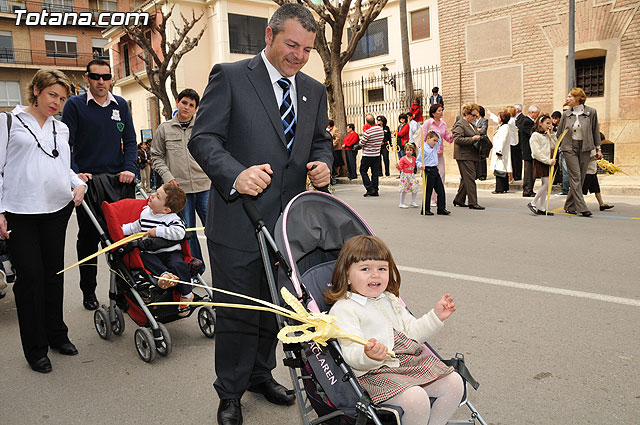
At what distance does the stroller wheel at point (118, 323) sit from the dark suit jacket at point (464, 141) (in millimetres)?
8025

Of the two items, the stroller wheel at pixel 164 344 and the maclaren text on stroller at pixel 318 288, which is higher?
the maclaren text on stroller at pixel 318 288

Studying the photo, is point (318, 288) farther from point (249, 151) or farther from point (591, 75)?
point (591, 75)

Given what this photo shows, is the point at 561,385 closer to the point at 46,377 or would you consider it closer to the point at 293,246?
the point at 293,246

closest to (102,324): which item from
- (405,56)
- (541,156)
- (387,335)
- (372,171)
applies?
(387,335)

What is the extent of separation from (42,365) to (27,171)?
1.40 meters

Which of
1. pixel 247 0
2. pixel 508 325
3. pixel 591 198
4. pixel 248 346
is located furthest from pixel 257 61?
pixel 247 0

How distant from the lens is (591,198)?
40.5 feet

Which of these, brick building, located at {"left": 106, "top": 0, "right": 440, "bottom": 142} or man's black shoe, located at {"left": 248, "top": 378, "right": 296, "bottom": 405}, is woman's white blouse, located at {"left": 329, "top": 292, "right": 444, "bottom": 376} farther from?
brick building, located at {"left": 106, "top": 0, "right": 440, "bottom": 142}

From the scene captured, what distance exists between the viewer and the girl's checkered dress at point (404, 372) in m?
2.41

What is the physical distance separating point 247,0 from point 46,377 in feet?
104

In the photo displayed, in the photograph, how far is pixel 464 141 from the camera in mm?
11375

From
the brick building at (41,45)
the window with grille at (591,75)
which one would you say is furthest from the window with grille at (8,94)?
the window with grille at (591,75)

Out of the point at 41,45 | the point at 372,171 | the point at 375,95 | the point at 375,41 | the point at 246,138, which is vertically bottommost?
the point at 372,171
